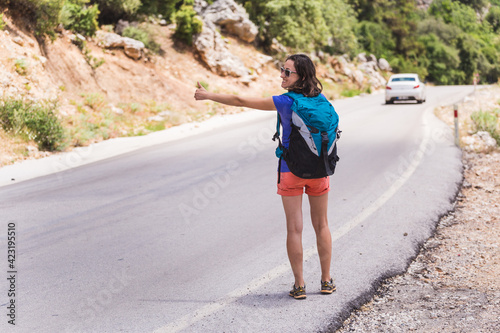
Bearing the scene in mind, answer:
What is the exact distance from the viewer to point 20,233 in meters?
6.28

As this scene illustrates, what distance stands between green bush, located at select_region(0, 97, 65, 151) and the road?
6.87 feet

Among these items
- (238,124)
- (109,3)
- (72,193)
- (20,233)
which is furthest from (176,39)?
(20,233)

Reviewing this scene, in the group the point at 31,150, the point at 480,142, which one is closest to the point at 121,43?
the point at 31,150

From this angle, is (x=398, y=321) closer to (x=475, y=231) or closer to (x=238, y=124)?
(x=475, y=231)

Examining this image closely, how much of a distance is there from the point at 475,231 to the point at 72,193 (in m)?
6.20

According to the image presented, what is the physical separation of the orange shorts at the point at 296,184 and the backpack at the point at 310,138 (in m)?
0.09

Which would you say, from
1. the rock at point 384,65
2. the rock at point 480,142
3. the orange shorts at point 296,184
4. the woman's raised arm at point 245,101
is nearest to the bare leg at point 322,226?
the orange shorts at point 296,184

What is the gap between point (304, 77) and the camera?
403cm

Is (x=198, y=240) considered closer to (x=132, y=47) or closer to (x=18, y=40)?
(x=18, y=40)

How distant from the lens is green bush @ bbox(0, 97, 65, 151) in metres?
12.5

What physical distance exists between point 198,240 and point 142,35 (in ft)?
62.1

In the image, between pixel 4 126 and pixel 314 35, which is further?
pixel 314 35

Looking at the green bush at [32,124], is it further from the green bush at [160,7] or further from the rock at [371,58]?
the rock at [371,58]

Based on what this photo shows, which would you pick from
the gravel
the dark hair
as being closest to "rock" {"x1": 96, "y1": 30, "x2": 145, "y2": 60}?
the gravel
